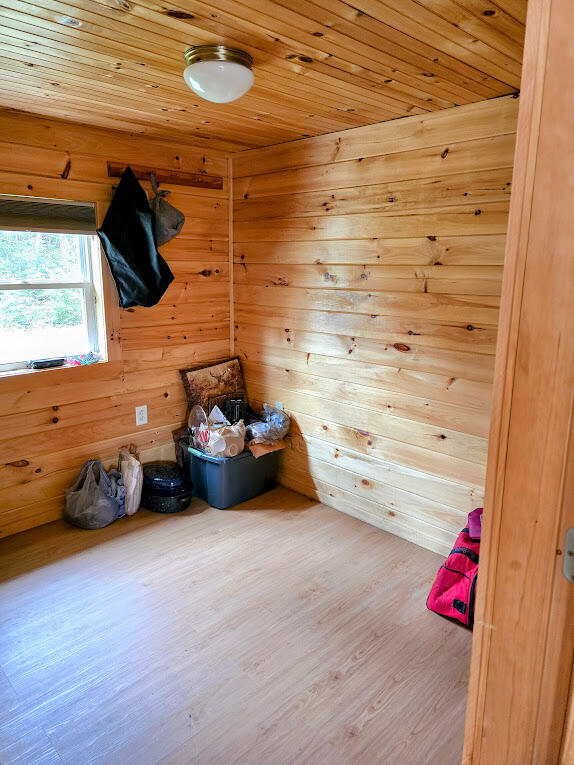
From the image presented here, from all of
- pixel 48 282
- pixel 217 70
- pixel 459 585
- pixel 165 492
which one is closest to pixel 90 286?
pixel 48 282

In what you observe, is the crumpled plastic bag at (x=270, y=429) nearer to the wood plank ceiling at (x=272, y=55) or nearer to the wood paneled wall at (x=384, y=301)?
the wood paneled wall at (x=384, y=301)

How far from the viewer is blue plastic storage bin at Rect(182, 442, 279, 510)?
10.8 feet

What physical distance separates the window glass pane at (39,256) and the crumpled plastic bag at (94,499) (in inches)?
44.1

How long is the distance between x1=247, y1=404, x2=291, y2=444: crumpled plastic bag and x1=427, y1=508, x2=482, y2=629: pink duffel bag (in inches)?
54.9

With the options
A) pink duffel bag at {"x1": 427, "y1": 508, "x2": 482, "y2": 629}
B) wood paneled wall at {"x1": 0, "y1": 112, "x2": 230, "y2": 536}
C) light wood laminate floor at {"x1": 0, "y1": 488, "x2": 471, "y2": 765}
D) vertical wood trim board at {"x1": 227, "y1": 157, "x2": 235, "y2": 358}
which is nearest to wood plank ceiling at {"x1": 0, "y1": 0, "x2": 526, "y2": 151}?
wood paneled wall at {"x1": 0, "y1": 112, "x2": 230, "y2": 536}

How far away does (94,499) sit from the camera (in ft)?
10.1

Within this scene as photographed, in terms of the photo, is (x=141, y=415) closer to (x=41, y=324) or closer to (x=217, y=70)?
(x=41, y=324)

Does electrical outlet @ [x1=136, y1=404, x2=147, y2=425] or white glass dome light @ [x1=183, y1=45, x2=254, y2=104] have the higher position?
white glass dome light @ [x1=183, y1=45, x2=254, y2=104]

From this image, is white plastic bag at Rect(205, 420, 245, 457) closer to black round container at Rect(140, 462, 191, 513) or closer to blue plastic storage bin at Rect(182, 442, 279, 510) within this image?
Result: blue plastic storage bin at Rect(182, 442, 279, 510)

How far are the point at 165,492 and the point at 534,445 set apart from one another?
2789 millimetres

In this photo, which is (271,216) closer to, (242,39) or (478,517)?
(242,39)

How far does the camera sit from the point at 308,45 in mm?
1746

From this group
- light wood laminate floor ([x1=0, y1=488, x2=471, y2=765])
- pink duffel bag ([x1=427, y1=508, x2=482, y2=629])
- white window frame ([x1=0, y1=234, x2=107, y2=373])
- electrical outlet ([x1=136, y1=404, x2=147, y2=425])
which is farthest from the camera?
electrical outlet ([x1=136, y1=404, x2=147, y2=425])

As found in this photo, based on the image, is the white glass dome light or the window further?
the window
